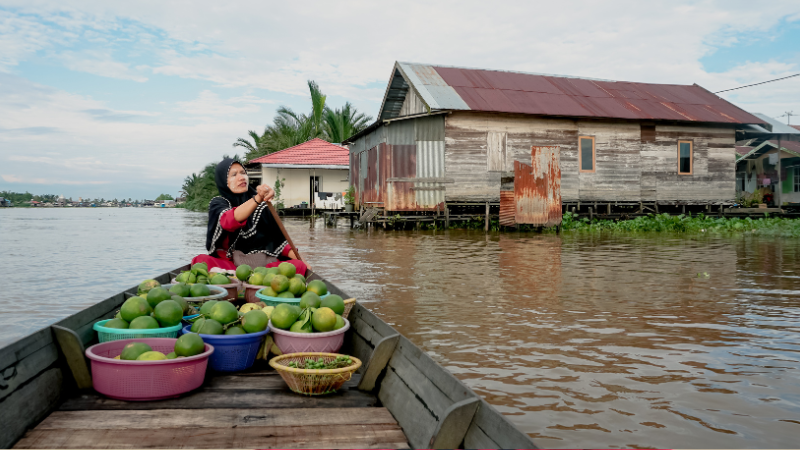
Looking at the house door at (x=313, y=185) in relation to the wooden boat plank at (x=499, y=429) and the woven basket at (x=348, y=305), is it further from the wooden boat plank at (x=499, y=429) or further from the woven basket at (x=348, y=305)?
the wooden boat plank at (x=499, y=429)

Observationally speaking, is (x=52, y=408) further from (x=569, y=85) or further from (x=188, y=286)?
(x=569, y=85)

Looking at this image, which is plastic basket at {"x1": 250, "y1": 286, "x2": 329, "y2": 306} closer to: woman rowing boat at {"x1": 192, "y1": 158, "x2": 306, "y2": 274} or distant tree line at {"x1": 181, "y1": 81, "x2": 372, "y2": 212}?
woman rowing boat at {"x1": 192, "y1": 158, "x2": 306, "y2": 274}

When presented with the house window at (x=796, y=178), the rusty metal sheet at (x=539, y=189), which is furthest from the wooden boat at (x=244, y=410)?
the house window at (x=796, y=178)

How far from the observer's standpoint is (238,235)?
18.4 ft

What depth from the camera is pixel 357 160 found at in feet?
79.0

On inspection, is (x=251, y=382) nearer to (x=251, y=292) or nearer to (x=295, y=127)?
(x=251, y=292)

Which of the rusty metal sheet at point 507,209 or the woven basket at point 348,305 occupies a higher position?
the rusty metal sheet at point 507,209

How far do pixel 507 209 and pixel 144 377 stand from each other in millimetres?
15581

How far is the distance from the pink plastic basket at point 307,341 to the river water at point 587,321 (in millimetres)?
1007

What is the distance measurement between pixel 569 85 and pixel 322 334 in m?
20.1

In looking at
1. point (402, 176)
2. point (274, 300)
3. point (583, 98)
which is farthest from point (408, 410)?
point (583, 98)

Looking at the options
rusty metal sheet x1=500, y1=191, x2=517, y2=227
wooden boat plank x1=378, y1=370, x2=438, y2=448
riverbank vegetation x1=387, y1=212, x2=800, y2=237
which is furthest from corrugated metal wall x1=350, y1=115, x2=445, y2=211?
wooden boat plank x1=378, y1=370, x2=438, y2=448

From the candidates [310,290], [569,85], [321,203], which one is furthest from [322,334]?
[321,203]

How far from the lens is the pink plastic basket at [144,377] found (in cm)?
260
